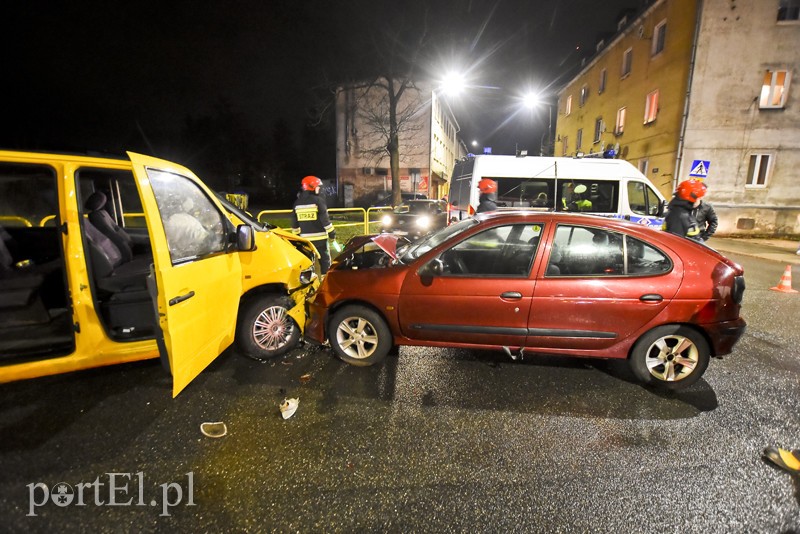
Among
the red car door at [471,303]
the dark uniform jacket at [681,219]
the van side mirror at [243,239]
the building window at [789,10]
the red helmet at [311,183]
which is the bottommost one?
the red car door at [471,303]

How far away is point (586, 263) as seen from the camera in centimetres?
336

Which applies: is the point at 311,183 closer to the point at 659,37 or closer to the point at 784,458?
the point at 784,458

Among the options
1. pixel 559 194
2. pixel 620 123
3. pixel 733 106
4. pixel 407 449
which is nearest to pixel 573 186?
pixel 559 194

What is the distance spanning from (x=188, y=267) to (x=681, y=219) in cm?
655

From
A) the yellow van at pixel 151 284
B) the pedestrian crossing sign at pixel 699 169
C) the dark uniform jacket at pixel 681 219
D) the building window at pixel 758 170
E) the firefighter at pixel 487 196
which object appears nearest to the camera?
the yellow van at pixel 151 284

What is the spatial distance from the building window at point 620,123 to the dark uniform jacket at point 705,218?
16.6 metres

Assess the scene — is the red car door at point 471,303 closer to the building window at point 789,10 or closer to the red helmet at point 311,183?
the red helmet at point 311,183

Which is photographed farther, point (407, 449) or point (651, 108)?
point (651, 108)

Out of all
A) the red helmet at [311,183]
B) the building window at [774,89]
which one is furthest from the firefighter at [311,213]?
the building window at [774,89]

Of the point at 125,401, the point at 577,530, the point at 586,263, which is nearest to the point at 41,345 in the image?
the point at 125,401

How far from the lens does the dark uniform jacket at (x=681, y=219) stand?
5781 mm

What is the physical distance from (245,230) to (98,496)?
6.79 ft

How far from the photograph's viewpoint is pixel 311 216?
20.0ft

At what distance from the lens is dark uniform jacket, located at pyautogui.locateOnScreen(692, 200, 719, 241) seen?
6.09 meters
